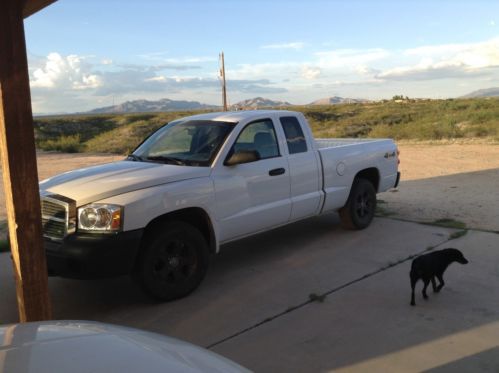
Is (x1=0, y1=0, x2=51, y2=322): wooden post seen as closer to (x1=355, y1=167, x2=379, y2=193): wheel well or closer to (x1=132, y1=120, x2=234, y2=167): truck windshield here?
(x1=132, y1=120, x2=234, y2=167): truck windshield

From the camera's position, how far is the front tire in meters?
4.66

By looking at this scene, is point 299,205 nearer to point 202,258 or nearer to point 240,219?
point 240,219

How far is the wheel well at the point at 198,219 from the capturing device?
Result: 16.4 ft

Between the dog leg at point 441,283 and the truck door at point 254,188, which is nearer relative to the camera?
the dog leg at point 441,283

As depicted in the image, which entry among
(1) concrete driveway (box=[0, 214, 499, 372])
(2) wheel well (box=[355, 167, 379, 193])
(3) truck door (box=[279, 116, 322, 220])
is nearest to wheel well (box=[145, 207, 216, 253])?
(1) concrete driveway (box=[0, 214, 499, 372])

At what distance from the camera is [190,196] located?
4961 millimetres

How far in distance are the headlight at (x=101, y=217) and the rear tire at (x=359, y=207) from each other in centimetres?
374

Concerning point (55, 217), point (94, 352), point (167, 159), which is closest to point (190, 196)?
point (167, 159)

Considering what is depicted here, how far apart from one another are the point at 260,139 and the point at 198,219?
4.47ft

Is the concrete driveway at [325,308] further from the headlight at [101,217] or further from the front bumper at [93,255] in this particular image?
the headlight at [101,217]

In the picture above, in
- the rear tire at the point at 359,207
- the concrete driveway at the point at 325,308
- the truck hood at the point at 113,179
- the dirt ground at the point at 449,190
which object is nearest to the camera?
the concrete driveway at the point at 325,308

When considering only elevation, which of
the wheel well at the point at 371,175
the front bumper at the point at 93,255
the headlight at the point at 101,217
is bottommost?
the front bumper at the point at 93,255

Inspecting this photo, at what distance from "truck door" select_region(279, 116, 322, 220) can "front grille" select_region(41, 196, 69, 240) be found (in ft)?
8.88

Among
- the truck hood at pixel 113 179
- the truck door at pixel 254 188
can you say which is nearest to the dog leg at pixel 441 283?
the truck door at pixel 254 188
